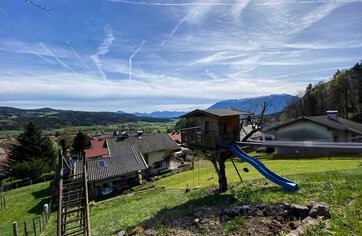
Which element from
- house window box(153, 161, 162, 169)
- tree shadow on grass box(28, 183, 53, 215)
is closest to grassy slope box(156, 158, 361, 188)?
tree shadow on grass box(28, 183, 53, 215)

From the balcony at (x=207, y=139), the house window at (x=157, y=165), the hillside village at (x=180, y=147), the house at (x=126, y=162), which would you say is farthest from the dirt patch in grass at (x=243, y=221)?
the house window at (x=157, y=165)

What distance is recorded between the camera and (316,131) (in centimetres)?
152

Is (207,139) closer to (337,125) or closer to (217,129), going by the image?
(217,129)

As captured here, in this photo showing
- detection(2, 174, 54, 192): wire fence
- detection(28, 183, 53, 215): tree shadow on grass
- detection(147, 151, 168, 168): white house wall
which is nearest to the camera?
detection(28, 183, 53, 215): tree shadow on grass

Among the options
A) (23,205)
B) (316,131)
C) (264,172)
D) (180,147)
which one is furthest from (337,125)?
(180,147)

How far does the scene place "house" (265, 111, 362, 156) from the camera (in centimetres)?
140

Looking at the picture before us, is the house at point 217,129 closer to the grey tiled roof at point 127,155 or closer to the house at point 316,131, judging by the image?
the house at point 316,131

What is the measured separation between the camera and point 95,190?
3244cm

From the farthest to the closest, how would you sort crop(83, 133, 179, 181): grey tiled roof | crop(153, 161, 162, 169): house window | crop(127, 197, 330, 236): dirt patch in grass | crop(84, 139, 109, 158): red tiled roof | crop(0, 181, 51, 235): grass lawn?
1. crop(153, 161, 162, 169): house window
2. crop(84, 139, 109, 158): red tiled roof
3. crop(83, 133, 179, 181): grey tiled roof
4. crop(0, 181, 51, 235): grass lawn
5. crop(127, 197, 330, 236): dirt patch in grass

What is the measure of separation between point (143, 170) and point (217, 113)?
26.0m

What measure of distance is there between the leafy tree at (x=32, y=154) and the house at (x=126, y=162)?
1103 cm

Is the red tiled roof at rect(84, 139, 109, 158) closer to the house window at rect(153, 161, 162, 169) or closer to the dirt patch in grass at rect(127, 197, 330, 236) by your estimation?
the house window at rect(153, 161, 162, 169)

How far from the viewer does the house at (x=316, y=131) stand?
4.58 feet

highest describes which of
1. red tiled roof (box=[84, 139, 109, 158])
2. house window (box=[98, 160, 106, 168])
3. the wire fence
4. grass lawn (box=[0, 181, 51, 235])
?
red tiled roof (box=[84, 139, 109, 158])
